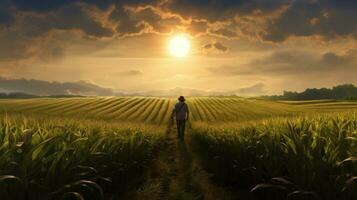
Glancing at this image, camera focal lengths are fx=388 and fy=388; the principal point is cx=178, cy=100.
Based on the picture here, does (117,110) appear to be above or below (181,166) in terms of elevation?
above

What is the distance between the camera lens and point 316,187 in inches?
224

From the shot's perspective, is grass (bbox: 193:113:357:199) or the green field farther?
grass (bbox: 193:113:357:199)

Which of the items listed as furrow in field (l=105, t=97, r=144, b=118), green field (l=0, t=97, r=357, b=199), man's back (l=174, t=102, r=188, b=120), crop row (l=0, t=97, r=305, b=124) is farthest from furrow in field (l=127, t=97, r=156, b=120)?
green field (l=0, t=97, r=357, b=199)

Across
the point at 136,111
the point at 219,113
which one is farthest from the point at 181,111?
the point at 136,111

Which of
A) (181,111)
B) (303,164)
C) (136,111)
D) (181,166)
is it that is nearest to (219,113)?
(136,111)

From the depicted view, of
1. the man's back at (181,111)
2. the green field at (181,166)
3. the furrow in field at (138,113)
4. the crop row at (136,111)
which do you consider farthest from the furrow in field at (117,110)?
the green field at (181,166)

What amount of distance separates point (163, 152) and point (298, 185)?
47.6 ft

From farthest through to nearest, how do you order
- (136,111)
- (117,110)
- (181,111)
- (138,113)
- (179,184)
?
(117,110)
(136,111)
(138,113)
(181,111)
(179,184)

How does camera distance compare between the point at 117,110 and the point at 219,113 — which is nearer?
the point at 219,113

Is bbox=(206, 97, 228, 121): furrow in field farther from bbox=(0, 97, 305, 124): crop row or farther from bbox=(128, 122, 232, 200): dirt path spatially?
bbox=(128, 122, 232, 200): dirt path

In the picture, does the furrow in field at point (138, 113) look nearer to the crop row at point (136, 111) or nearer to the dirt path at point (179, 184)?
the crop row at point (136, 111)

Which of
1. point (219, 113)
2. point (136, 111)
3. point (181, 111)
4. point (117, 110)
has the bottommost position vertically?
point (219, 113)

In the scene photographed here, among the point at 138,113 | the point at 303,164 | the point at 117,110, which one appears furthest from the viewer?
the point at 117,110

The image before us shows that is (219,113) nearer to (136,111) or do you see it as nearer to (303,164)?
(136,111)
